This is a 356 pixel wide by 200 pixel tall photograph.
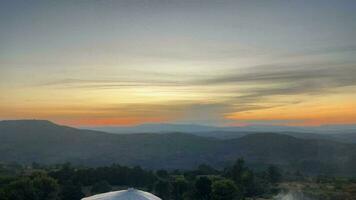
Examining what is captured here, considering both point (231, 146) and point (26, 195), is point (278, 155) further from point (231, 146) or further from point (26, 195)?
point (26, 195)

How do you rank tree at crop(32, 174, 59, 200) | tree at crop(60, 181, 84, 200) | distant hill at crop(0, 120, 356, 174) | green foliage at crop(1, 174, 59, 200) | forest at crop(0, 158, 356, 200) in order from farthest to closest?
distant hill at crop(0, 120, 356, 174), tree at crop(32, 174, 59, 200), tree at crop(60, 181, 84, 200), forest at crop(0, 158, 356, 200), green foliage at crop(1, 174, 59, 200)

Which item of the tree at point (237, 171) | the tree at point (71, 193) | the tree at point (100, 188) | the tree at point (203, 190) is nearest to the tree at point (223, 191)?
the tree at point (203, 190)

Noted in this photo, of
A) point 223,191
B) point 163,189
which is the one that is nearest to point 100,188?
point 163,189

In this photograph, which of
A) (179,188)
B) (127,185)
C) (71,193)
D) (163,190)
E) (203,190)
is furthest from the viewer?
(127,185)

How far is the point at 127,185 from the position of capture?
5591cm

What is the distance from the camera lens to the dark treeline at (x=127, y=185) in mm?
44469

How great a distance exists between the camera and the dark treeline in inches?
1751

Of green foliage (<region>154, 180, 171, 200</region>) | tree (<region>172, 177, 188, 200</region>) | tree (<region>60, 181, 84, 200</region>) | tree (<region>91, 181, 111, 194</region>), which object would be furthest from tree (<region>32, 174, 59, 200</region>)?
tree (<region>172, 177, 188, 200</region>)

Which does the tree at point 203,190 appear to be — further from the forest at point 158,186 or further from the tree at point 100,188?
the tree at point 100,188

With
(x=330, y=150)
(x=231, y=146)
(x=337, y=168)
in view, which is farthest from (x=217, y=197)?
(x=231, y=146)

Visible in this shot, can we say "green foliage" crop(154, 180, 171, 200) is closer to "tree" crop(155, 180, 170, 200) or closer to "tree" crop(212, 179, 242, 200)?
"tree" crop(155, 180, 170, 200)

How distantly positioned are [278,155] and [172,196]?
126 meters

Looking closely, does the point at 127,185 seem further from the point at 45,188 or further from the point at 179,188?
the point at 45,188

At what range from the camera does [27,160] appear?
6496 inches
